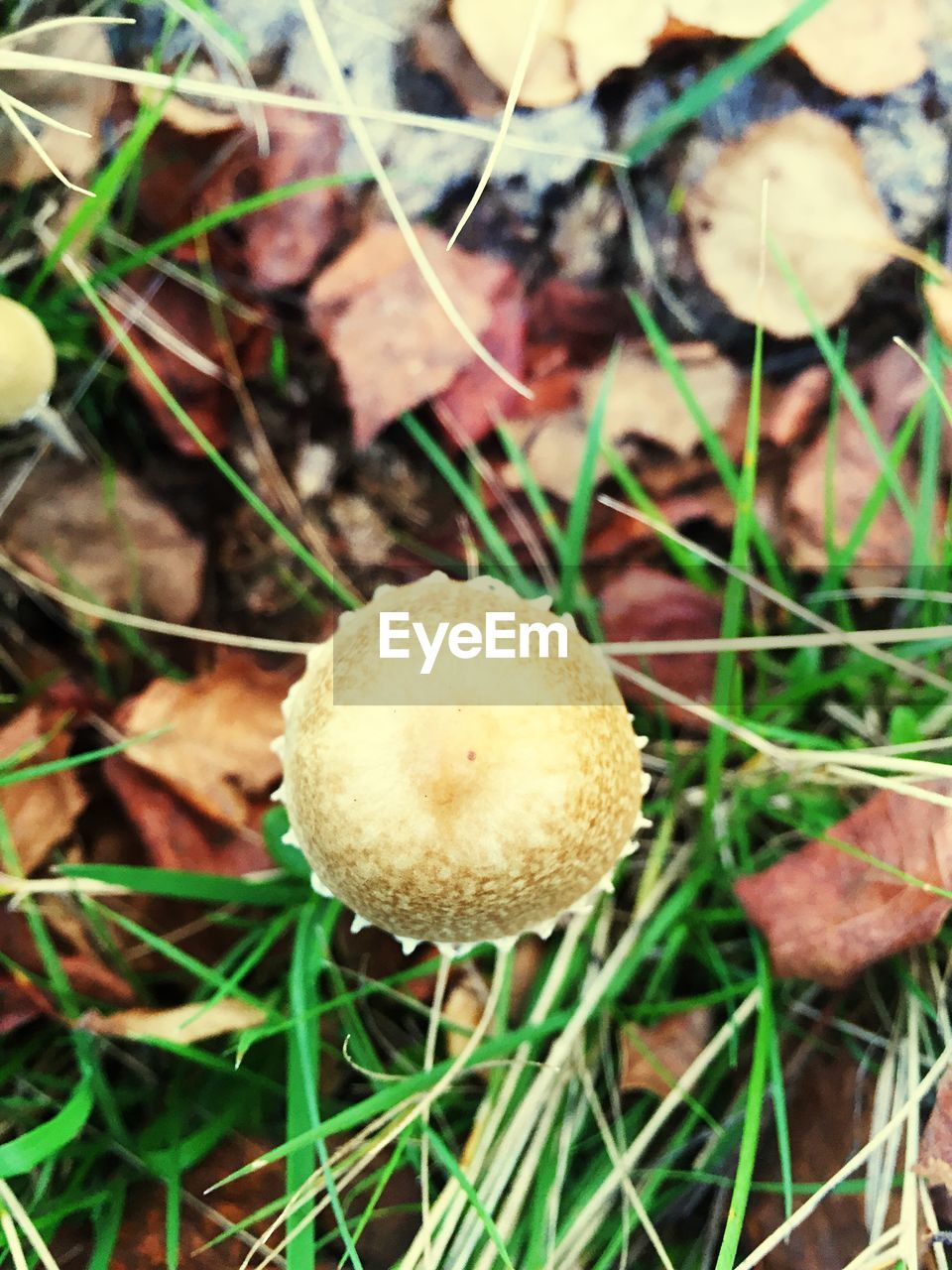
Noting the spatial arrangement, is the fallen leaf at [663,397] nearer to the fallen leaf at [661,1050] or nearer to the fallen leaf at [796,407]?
the fallen leaf at [796,407]

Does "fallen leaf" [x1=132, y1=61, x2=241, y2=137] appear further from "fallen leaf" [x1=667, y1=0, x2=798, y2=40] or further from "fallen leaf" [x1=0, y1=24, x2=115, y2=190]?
"fallen leaf" [x1=667, y1=0, x2=798, y2=40]

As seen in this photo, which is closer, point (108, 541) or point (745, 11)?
point (745, 11)

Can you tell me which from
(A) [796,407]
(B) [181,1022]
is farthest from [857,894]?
(B) [181,1022]

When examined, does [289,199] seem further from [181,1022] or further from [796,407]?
[181,1022]

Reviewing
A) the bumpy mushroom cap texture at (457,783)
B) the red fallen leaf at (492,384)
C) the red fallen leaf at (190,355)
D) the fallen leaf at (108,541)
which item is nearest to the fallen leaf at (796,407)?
the red fallen leaf at (492,384)

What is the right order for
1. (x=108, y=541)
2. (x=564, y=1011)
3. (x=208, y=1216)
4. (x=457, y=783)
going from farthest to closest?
(x=108, y=541) → (x=564, y=1011) → (x=208, y=1216) → (x=457, y=783)

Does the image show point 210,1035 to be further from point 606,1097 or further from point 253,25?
point 253,25
